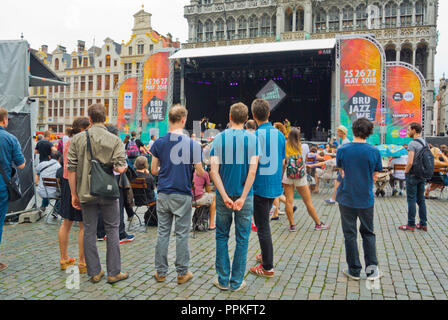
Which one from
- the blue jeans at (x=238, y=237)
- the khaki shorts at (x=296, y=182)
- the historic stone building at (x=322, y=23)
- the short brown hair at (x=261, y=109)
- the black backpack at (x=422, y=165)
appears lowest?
the blue jeans at (x=238, y=237)

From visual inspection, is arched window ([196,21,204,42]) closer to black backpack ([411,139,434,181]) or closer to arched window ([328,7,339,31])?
arched window ([328,7,339,31])

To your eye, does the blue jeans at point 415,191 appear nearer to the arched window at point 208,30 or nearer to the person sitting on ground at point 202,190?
the person sitting on ground at point 202,190

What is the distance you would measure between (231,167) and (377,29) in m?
31.0

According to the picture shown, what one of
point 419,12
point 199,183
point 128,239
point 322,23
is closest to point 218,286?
point 128,239

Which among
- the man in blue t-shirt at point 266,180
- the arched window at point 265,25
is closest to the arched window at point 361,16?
the arched window at point 265,25

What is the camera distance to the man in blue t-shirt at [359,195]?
3.67 m

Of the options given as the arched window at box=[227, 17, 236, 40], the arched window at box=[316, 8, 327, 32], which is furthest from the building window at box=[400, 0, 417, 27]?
the arched window at box=[227, 17, 236, 40]

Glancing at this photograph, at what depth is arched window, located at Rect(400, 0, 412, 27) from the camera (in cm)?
2964

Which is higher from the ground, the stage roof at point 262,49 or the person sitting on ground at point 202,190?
the stage roof at point 262,49

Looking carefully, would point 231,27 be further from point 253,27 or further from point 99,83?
point 99,83

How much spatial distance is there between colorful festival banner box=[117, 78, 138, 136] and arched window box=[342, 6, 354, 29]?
19.5 metres

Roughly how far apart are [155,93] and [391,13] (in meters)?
22.2

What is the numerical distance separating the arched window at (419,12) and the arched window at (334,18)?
637 centimetres
